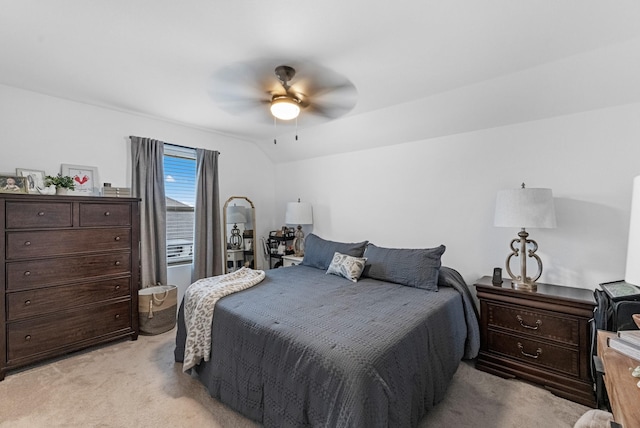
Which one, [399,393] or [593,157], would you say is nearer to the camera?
[399,393]

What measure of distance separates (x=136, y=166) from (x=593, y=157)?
4.47m

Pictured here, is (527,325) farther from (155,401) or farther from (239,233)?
(239,233)

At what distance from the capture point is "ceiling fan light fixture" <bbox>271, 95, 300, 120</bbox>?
86.5 inches

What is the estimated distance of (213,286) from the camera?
2426mm

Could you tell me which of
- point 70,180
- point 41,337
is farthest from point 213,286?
point 70,180

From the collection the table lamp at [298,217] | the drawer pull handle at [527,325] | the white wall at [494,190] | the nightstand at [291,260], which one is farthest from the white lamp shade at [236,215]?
the drawer pull handle at [527,325]

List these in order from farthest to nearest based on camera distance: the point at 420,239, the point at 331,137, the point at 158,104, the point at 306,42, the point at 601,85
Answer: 1. the point at 331,137
2. the point at 420,239
3. the point at 158,104
4. the point at 601,85
5. the point at 306,42

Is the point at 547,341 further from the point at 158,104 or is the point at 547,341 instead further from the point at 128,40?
the point at 158,104

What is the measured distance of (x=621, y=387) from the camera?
3.19 feet

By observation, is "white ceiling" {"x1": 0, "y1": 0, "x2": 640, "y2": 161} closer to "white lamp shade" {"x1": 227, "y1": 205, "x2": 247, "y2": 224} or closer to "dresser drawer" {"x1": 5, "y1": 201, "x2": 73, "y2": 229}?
"dresser drawer" {"x1": 5, "y1": 201, "x2": 73, "y2": 229}

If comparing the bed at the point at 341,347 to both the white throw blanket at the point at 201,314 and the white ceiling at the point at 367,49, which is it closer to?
the white throw blanket at the point at 201,314

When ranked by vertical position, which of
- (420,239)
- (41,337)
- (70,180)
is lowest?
(41,337)

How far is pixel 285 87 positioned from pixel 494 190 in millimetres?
2195

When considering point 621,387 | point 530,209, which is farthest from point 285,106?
point 621,387
